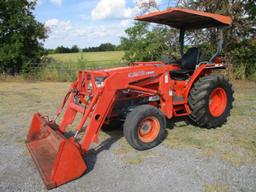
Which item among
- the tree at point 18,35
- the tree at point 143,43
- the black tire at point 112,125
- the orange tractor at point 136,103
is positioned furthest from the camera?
the tree at point 18,35

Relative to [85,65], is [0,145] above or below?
below

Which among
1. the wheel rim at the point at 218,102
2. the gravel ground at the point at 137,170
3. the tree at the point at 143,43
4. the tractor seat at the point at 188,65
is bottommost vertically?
the gravel ground at the point at 137,170

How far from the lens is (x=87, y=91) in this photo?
4.90 metres

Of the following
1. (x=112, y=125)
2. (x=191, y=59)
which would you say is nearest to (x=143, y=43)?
(x=191, y=59)

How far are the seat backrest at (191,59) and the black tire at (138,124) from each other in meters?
1.57

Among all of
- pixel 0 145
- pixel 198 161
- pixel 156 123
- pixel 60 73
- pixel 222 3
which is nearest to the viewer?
pixel 198 161

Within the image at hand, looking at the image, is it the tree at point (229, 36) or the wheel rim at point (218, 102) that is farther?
the tree at point (229, 36)

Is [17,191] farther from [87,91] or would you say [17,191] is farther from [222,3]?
[222,3]

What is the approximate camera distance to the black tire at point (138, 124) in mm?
4531

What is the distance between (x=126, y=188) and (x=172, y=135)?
2100 mm

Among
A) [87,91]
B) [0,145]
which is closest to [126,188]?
[87,91]

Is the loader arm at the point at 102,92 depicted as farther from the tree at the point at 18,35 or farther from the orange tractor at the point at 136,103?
the tree at the point at 18,35

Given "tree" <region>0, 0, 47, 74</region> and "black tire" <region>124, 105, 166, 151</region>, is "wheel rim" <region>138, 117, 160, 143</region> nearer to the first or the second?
"black tire" <region>124, 105, 166, 151</region>

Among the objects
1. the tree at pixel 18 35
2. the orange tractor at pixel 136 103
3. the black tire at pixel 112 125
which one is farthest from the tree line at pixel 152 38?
the black tire at pixel 112 125
